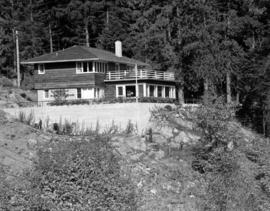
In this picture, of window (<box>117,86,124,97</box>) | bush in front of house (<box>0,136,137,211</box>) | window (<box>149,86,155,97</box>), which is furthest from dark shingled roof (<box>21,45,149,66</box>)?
bush in front of house (<box>0,136,137,211</box>)

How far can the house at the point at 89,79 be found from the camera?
42344 mm

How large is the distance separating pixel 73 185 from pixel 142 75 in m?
25.2

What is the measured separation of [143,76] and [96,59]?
4.20 metres

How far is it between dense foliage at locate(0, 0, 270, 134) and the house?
2.01 meters

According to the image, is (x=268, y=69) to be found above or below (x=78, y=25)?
below

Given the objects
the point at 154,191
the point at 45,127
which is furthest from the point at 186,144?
the point at 45,127

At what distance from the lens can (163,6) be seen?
42875 mm

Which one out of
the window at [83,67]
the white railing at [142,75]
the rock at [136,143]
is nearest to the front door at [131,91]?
the white railing at [142,75]

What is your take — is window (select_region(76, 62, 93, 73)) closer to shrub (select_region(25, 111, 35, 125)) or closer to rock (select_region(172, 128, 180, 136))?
shrub (select_region(25, 111, 35, 125))

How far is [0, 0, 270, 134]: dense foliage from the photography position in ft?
136

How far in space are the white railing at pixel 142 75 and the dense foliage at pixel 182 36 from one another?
0.96 meters

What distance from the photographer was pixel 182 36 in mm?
41406

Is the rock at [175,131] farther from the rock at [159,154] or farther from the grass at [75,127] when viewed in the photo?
the grass at [75,127]

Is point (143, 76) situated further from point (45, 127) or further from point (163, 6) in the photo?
point (45, 127)
